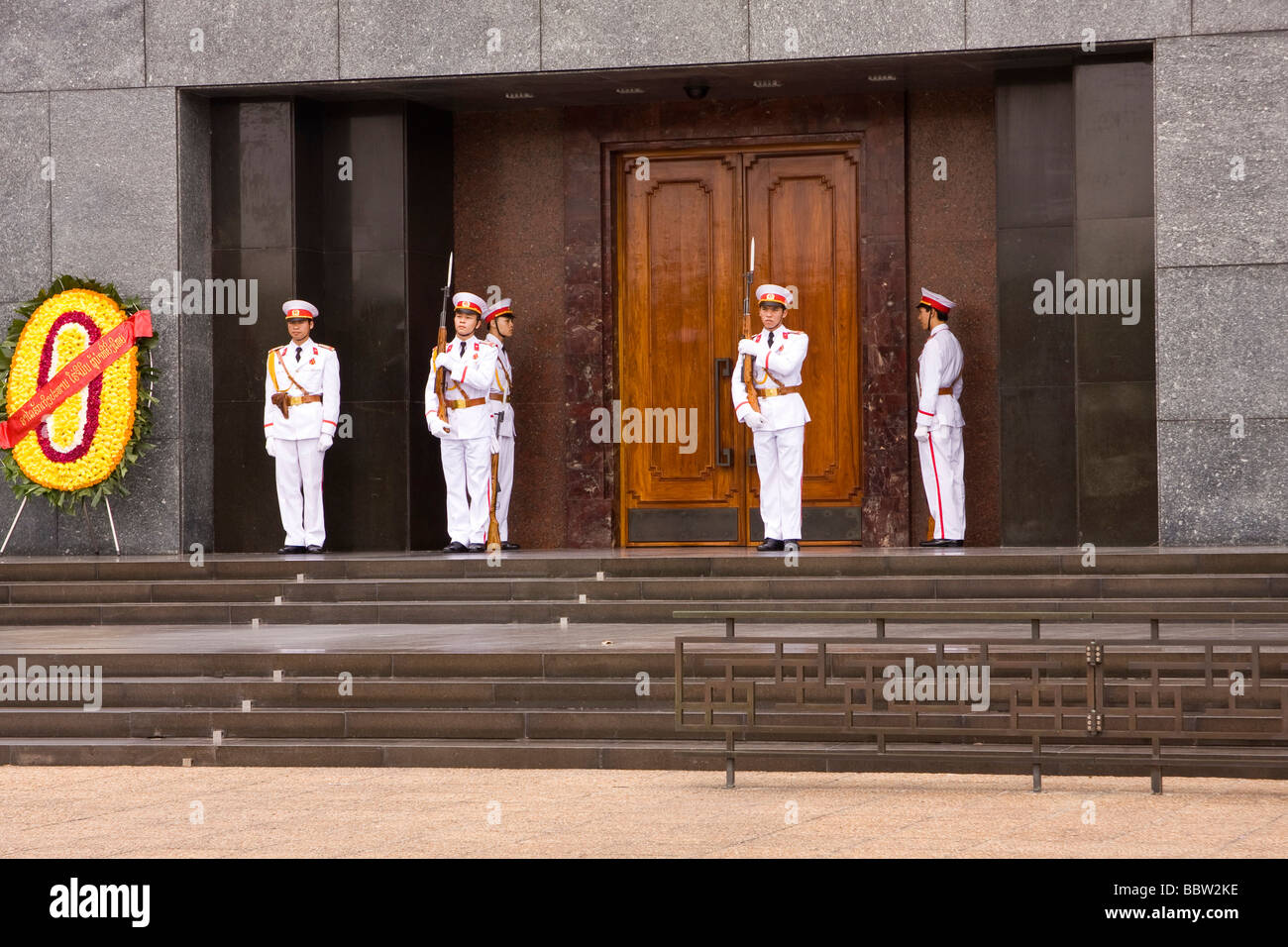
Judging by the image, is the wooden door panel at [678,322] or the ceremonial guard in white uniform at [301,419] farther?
the wooden door panel at [678,322]

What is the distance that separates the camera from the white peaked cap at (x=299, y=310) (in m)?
14.8

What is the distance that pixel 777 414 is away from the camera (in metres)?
14.1

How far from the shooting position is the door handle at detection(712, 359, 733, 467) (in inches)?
628

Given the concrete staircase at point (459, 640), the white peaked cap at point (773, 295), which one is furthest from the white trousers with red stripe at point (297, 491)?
the white peaked cap at point (773, 295)

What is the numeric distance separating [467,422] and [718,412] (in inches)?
95.0

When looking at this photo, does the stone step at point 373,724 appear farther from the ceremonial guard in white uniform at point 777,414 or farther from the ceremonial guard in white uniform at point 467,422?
the ceremonial guard in white uniform at point 467,422

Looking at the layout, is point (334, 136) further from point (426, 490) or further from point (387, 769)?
point (387, 769)

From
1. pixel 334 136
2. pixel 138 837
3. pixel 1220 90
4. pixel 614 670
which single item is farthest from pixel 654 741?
pixel 334 136

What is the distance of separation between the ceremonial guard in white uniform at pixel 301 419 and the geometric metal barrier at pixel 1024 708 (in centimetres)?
714

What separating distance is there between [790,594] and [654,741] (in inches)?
128

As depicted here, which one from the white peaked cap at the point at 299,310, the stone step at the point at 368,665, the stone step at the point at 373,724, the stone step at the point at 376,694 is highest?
the white peaked cap at the point at 299,310

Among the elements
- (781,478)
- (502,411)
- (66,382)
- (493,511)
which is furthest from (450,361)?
(66,382)

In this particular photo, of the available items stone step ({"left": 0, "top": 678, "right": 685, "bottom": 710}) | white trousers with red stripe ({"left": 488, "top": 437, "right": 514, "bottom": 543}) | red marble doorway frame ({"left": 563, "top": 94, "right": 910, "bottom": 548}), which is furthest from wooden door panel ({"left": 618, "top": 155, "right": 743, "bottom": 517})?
stone step ({"left": 0, "top": 678, "right": 685, "bottom": 710})

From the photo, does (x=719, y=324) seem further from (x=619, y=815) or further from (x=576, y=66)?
(x=619, y=815)
